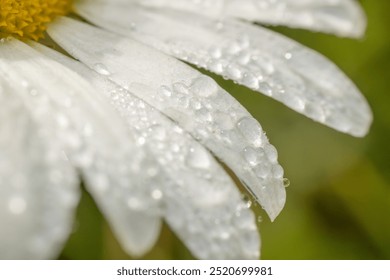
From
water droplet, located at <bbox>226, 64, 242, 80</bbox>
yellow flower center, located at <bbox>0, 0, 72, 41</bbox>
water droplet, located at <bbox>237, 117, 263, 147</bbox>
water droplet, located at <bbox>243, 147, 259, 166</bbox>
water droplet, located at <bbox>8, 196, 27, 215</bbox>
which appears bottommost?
water droplet, located at <bbox>243, 147, 259, 166</bbox>

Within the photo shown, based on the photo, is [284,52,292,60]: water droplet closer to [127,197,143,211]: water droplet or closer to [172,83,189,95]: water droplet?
[172,83,189,95]: water droplet

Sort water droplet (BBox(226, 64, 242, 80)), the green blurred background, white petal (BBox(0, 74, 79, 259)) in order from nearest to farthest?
white petal (BBox(0, 74, 79, 259))
water droplet (BBox(226, 64, 242, 80))
the green blurred background

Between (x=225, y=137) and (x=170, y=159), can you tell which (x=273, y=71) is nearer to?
(x=225, y=137)

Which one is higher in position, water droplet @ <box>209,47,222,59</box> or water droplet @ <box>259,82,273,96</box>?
water droplet @ <box>209,47,222,59</box>

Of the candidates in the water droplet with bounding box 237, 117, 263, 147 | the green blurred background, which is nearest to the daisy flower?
the water droplet with bounding box 237, 117, 263, 147

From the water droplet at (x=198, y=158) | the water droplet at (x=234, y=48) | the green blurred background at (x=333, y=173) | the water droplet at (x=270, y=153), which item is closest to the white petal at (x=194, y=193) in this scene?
the water droplet at (x=198, y=158)

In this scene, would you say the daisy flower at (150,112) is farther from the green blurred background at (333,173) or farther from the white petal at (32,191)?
the green blurred background at (333,173)
